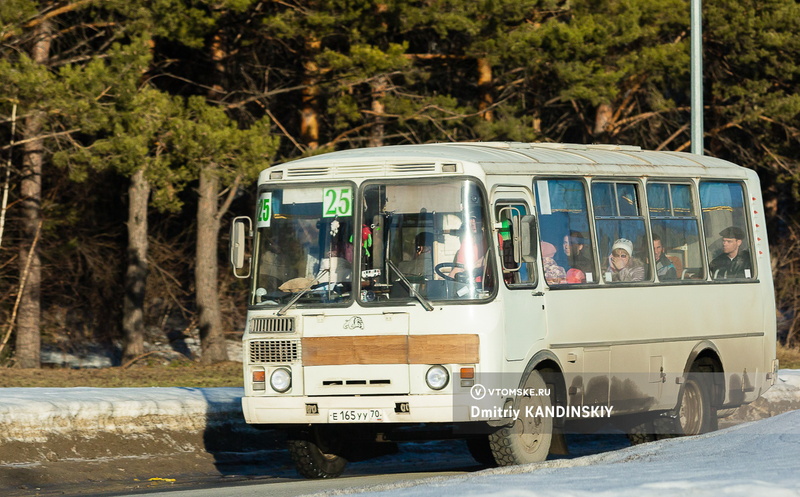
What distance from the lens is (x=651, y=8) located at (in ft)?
86.5

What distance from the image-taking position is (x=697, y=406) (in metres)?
13.8

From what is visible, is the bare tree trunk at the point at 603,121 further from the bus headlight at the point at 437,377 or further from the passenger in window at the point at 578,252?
the bus headlight at the point at 437,377

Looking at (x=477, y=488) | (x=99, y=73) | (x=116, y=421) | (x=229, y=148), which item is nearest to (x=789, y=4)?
(x=229, y=148)

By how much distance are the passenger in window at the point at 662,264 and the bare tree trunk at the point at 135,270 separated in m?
14.5

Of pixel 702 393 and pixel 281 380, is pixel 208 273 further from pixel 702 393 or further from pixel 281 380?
pixel 281 380

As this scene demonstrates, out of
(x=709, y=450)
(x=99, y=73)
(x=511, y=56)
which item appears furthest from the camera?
(x=511, y=56)

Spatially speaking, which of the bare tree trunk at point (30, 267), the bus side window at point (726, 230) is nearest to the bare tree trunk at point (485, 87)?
the bare tree trunk at point (30, 267)

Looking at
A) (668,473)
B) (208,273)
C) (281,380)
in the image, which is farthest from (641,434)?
(208,273)

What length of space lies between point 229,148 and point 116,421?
27.9 ft

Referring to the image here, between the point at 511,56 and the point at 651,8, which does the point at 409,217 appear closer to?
the point at 511,56

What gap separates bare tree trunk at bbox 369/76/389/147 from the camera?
25.7m

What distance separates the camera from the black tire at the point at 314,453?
464 inches

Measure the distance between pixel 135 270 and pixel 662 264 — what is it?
15999mm

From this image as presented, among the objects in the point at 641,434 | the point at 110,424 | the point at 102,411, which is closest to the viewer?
the point at 641,434
